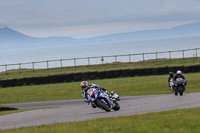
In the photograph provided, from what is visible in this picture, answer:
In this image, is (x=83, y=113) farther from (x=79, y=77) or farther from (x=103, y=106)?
(x=79, y=77)

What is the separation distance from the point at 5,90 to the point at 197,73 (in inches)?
698

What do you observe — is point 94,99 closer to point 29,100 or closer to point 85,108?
point 85,108

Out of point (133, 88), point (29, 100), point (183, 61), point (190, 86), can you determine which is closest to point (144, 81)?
point (133, 88)

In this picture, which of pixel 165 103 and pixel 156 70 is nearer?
pixel 165 103

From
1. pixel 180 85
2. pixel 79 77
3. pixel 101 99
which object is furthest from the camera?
pixel 79 77

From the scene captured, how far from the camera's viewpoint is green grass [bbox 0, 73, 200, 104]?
29859 millimetres

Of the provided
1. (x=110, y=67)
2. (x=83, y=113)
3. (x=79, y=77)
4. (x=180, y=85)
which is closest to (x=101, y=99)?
(x=83, y=113)

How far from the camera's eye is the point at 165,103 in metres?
19.4

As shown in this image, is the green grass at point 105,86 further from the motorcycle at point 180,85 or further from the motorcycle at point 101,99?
the motorcycle at point 101,99

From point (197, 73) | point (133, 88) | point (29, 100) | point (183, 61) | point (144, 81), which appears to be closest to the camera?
point (29, 100)

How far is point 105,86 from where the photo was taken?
34656 millimetres

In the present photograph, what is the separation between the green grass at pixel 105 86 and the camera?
1176 inches

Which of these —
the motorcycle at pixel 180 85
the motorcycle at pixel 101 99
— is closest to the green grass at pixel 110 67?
the motorcycle at pixel 180 85

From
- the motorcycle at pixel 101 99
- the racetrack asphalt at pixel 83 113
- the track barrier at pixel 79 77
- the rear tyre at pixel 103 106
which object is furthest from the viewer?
the track barrier at pixel 79 77
